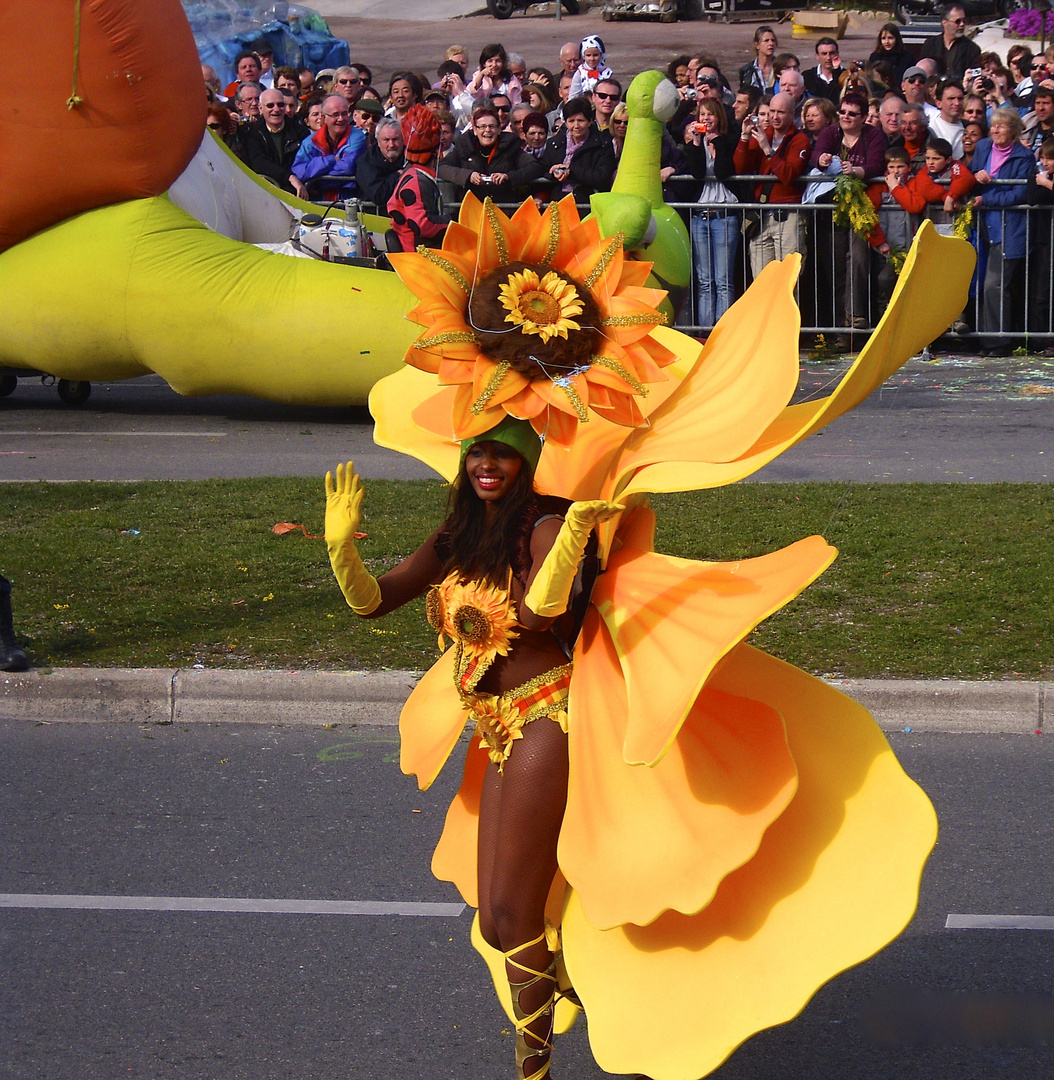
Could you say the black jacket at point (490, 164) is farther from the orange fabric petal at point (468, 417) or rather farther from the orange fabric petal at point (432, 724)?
the orange fabric petal at point (468, 417)

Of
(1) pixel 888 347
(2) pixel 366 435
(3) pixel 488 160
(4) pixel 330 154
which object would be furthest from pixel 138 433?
(1) pixel 888 347

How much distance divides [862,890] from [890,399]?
9.36m

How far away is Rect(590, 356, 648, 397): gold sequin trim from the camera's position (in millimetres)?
2951

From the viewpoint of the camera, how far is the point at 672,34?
3106 cm

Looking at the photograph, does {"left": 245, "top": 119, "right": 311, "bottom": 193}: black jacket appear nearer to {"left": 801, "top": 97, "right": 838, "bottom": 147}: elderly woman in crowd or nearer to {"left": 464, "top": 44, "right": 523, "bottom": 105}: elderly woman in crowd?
{"left": 464, "top": 44, "right": 523, "bottom": 105}: elderly woman in crowd

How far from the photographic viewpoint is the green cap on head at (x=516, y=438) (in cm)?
308

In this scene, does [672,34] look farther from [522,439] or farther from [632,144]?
[522,439]

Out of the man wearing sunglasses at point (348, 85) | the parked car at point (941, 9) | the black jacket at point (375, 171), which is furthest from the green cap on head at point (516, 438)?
the parked car at point (941, 9)

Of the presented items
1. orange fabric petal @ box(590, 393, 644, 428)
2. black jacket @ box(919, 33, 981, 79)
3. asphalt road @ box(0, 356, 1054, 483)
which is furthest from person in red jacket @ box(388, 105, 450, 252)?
orange fabric petal @ box(590, 393, 644, 428)

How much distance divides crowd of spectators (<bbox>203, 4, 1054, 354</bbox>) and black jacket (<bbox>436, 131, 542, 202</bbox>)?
0.6 inches

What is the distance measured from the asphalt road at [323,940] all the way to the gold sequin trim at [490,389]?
1.73 meters

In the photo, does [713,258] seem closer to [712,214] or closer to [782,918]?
[712,214]

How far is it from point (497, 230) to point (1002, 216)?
10.2 metres

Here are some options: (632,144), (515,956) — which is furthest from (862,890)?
(632,144)
